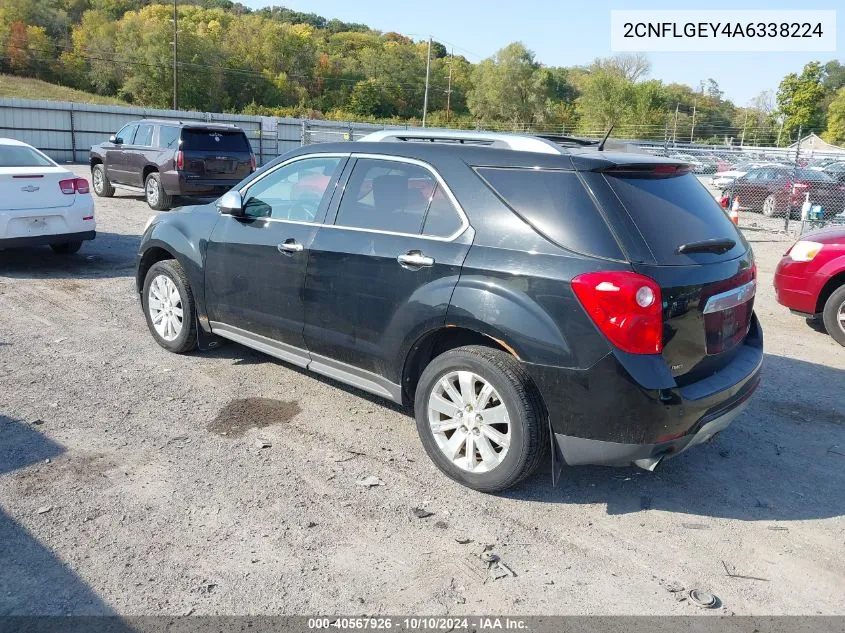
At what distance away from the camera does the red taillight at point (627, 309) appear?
3215 millimetres

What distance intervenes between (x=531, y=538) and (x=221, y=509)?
5.02ft

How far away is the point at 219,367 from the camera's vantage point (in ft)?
18.0

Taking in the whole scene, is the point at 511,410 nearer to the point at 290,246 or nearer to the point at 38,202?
the point at 290,246

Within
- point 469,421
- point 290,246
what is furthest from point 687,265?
point 290,246

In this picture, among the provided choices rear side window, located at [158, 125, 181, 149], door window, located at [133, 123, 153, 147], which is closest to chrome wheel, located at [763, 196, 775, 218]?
rear side window, located at [158, 125, 181, 149]

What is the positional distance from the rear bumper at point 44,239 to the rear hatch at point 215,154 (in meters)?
5.53

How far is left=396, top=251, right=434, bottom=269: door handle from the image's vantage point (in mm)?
3822

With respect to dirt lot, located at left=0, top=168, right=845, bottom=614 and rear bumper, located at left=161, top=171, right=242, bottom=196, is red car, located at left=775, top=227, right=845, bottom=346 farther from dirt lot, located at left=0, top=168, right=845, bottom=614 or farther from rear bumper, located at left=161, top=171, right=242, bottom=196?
rear bumper, located at left=161, top=171, right=242, bottom=196

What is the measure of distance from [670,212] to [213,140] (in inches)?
494

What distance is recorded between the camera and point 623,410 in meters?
3.27

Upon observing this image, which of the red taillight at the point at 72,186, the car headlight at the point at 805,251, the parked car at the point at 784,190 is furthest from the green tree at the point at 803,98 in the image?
the red taillight at the point at 72,186

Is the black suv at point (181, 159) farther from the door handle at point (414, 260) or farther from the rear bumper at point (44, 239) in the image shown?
the door handle at point (414, 260)

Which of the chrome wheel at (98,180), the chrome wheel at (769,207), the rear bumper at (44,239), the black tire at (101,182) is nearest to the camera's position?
the rear bumper at (44,239)

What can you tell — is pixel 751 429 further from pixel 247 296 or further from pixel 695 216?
pixel 247 296
